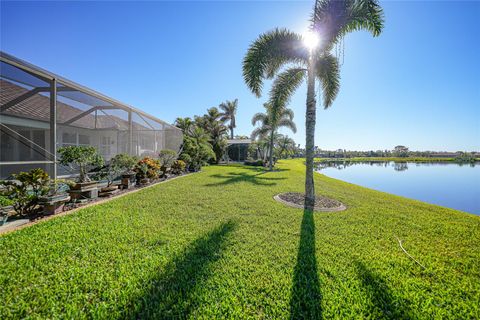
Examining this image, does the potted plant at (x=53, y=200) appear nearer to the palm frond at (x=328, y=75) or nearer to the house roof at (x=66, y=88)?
the house roof at (x=66, y=88)

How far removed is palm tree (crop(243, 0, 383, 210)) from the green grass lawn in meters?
2.72

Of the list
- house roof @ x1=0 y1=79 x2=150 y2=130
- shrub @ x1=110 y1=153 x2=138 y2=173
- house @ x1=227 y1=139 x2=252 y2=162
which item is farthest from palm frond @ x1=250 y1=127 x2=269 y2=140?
shrub @ x1=110 y1=153 x2=138 y2=173

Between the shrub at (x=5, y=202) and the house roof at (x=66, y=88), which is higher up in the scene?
the house roof at (x=66, y=88)

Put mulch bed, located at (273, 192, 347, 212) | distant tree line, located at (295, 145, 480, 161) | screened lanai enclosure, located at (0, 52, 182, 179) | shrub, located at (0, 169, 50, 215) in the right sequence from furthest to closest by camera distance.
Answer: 1. distant tree line, located at (295, 145, 480, 161)
2. mulch bed, located at (273, 192, 347, 212)
3. screened lanai enclosure, located at (0, 52, 182, 179)
4. shrub, located at (0, 169, 50, 215)

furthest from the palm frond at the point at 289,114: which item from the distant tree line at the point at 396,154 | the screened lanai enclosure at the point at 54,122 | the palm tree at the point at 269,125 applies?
the distant tree line at the point at 396,154

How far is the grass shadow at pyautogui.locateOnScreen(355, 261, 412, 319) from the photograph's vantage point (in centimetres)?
197

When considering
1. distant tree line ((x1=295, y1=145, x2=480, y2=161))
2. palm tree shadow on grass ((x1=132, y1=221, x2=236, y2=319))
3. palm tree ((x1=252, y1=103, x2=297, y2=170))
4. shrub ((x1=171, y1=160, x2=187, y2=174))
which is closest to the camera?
palm tree shadow on grass ((x1=132, y1=221, x2=236, y2=319))

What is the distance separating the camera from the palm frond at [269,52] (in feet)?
22.6

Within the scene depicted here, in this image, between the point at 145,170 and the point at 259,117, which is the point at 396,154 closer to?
the point at 259,117

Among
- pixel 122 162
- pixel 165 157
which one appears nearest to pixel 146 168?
pixel 122 162

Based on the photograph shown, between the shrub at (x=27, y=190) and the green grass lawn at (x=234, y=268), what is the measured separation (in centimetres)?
80

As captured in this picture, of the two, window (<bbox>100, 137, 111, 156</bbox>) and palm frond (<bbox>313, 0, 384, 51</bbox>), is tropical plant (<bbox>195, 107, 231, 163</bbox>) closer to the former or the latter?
window (<bbox>100, 137, 111, 156</bbox>)

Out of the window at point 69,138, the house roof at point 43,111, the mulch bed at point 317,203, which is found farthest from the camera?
the window at point 69,138

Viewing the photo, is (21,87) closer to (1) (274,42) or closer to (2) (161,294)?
(2) (161,294)
